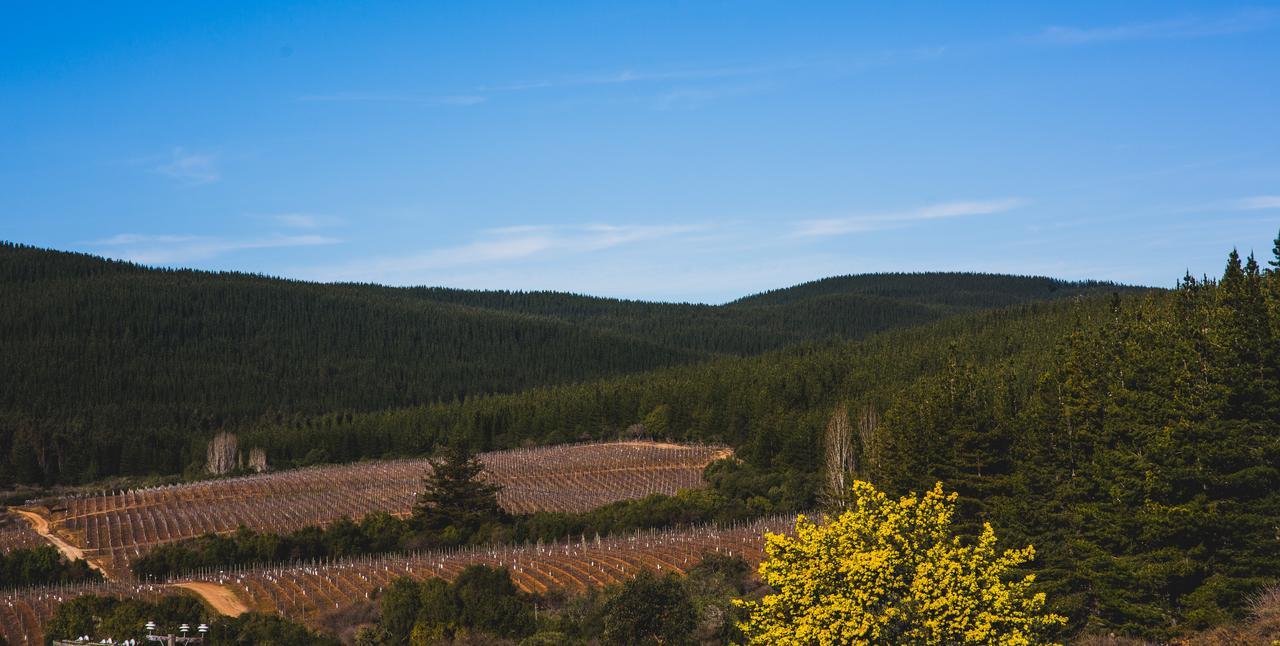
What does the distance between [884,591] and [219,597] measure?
107ft

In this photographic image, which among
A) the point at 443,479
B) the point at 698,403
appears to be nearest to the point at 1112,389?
the point at 443,479

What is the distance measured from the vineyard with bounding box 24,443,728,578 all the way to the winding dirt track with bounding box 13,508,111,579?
1.57 ft

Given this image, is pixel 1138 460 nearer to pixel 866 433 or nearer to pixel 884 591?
pixel 884 591

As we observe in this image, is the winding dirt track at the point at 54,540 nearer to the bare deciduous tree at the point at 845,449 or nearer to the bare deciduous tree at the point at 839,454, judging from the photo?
the bare deciduous tree at the point at 845,449

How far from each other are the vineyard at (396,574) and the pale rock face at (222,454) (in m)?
80.9

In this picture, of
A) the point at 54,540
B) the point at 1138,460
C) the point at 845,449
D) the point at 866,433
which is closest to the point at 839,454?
the point at 845,449

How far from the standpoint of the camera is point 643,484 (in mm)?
90875

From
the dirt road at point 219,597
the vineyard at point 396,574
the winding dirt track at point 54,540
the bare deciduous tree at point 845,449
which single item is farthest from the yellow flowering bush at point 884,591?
the winding dirt track at point 54,540

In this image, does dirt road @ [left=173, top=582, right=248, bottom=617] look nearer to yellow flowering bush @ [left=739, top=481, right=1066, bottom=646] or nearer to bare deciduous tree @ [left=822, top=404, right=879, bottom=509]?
yellow flowering bush @ [left=739, top=481, right=1066, bottom=646]

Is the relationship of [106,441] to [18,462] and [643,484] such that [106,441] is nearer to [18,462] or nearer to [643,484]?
[18,462]

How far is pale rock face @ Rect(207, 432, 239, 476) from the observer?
13338cm

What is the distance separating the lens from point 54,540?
70.1 m

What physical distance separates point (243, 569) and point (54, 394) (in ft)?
499

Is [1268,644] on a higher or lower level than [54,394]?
lower
